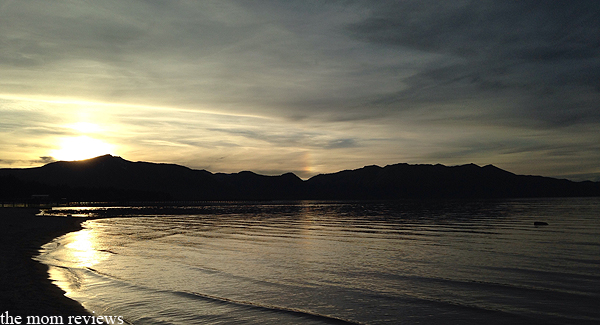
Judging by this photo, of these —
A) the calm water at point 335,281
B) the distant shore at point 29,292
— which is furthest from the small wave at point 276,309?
the distant shore at point 29,292

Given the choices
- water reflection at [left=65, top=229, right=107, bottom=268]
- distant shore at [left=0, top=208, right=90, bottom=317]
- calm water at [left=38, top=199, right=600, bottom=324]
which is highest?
distant shore at [left=0, top=208, right=90, bottom=317]

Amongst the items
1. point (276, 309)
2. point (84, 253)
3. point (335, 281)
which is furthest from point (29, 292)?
point (84, 253)

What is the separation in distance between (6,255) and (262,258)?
45.2ft

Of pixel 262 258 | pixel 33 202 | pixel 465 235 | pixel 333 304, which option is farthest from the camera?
pixel 33 202

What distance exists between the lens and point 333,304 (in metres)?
13.3

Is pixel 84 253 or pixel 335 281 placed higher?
pixel 84 253

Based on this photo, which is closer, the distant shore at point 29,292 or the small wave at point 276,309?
the distant shore at point 29,292

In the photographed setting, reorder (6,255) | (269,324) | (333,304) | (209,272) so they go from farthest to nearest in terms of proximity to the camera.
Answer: (6,255)
(209,272)
(333,304)
(269,324)

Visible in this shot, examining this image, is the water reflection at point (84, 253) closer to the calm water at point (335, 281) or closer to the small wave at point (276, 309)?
the calm water at point (335, 281)

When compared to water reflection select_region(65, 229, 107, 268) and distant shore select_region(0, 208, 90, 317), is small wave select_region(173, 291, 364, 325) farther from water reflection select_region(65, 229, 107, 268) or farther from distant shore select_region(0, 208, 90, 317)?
water reflection select_region(65, 229, 107, 268)

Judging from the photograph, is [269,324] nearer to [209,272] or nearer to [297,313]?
[297,313]

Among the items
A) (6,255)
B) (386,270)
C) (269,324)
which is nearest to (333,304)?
(269,324)

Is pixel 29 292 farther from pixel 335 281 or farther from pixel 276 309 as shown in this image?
pixel 335 281

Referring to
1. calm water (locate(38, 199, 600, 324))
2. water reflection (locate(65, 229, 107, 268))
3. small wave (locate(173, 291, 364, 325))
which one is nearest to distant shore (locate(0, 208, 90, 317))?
calm water (locate(38, 199, 600, 324))
